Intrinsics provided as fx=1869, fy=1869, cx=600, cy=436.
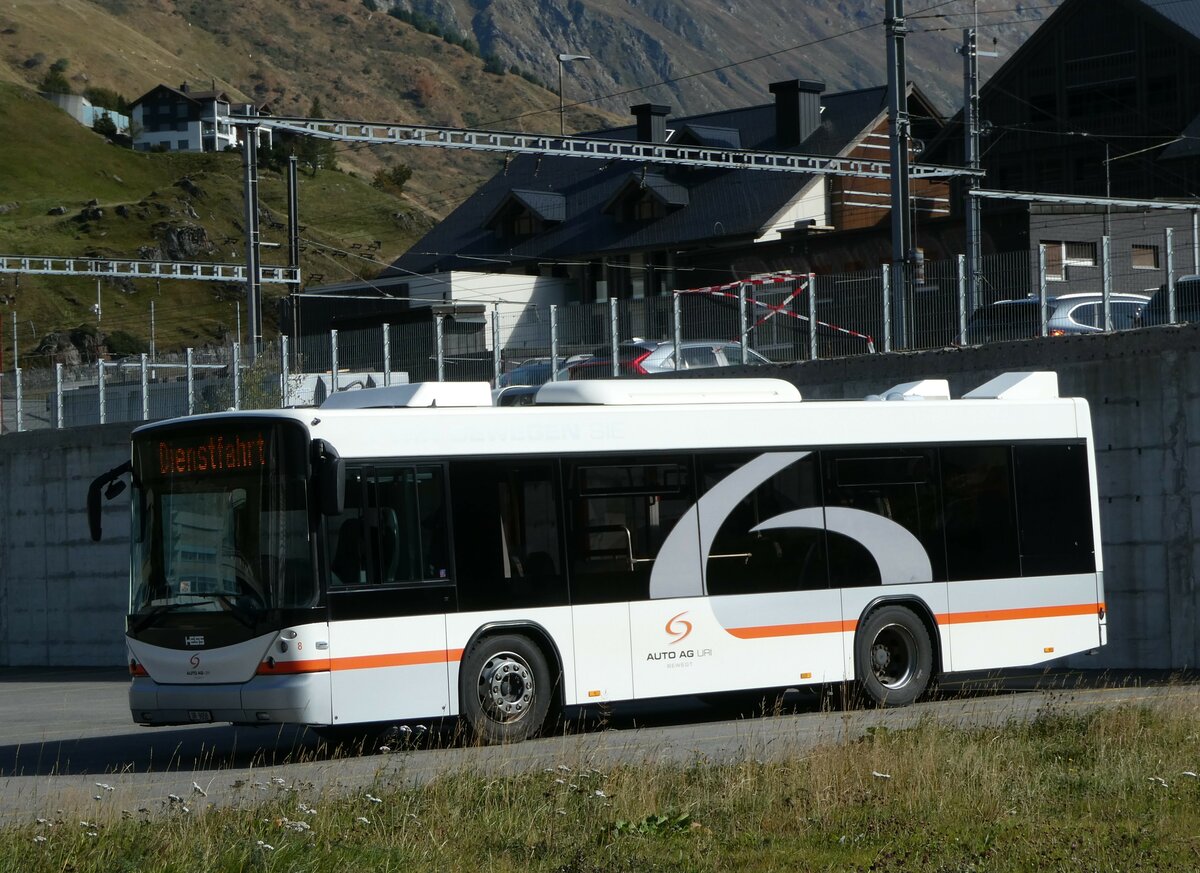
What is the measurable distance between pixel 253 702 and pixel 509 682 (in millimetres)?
2062

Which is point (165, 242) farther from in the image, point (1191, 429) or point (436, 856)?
point (436, 856)

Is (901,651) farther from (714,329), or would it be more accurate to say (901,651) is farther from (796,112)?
(796,112)

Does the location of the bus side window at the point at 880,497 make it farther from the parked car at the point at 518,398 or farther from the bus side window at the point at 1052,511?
the parked car at the point at 518,398

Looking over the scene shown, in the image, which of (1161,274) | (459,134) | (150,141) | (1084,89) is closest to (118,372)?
(459,134)

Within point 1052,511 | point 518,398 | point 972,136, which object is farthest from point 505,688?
point 972,136

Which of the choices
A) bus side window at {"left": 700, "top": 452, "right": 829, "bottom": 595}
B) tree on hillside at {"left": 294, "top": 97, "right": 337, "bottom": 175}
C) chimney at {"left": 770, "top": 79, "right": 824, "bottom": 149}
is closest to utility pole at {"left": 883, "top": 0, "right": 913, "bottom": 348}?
bus side window at {"left": 700, "top": 452, "right": 829, "bottom": 595}

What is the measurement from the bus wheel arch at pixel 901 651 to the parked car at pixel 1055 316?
5742 millimetres

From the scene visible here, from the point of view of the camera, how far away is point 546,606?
1475cm

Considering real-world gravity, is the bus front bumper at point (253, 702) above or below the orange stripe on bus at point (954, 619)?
below

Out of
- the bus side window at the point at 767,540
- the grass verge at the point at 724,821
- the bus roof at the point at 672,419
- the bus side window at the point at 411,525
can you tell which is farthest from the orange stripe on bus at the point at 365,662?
the bus side window at the point at 767,540

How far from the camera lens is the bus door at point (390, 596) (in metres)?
13.8

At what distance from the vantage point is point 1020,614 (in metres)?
17.2

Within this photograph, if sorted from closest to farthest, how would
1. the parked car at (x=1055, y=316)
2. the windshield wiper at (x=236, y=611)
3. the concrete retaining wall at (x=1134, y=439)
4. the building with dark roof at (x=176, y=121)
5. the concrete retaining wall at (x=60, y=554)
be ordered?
the windshield wiper at (x=236, y=611), the concrete retaining wall at (x=1134, y=439), the parked car at (x=1055, y=316), the concrete retaining wall at (x=60, y=554), the building with dark roof at (x=176, y=121)

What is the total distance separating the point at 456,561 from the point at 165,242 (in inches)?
5002
